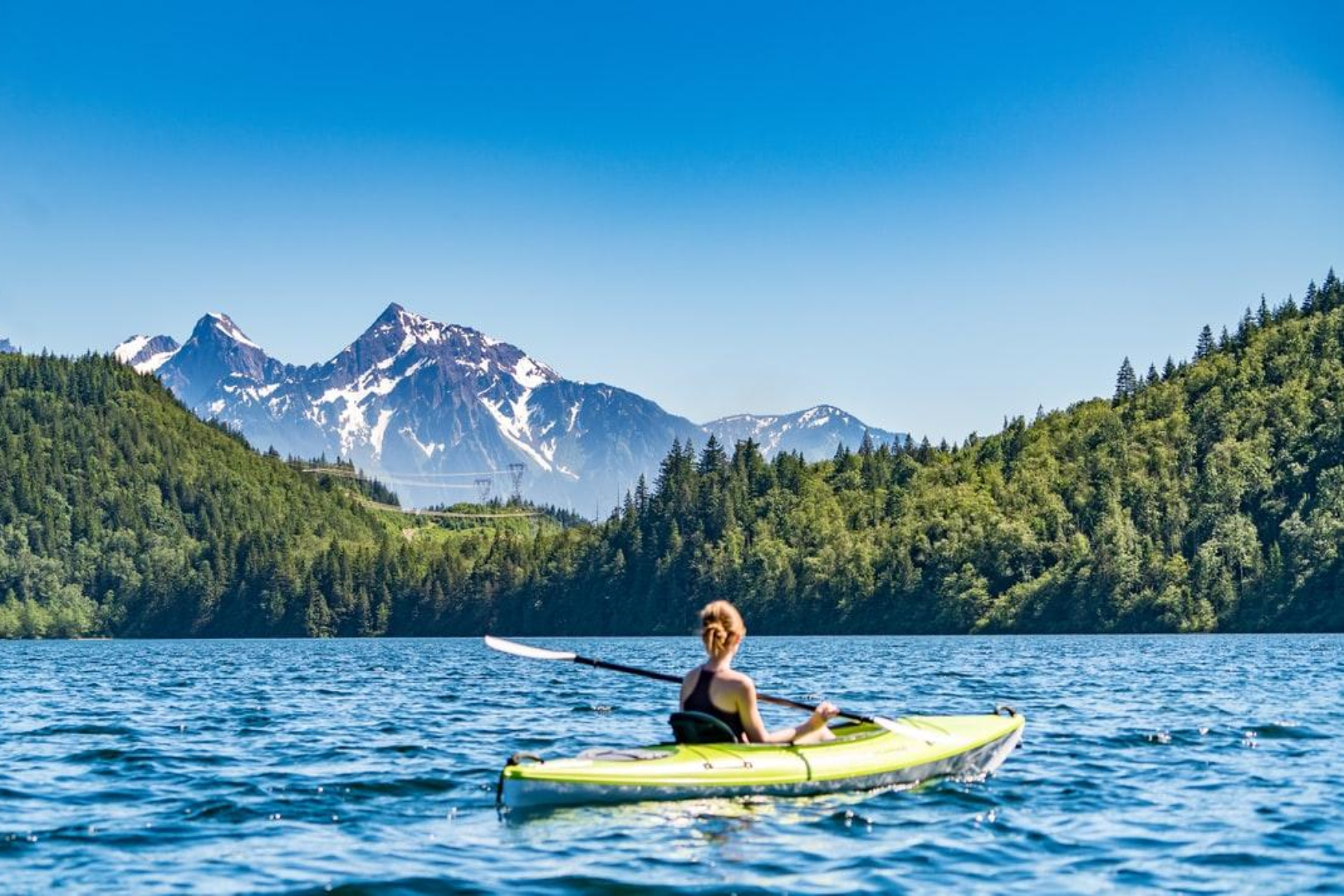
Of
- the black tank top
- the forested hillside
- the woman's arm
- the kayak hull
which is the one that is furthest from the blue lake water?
the forested hillside

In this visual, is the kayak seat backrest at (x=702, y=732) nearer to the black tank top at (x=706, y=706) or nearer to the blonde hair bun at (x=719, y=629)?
the black tank top at (x=706, y=706)

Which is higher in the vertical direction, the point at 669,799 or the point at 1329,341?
the point at 1329,341

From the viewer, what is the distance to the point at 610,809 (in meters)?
18.9

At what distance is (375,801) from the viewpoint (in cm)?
2103

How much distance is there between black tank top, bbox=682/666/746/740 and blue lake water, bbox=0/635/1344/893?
108 cm

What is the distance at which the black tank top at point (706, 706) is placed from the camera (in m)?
20.0

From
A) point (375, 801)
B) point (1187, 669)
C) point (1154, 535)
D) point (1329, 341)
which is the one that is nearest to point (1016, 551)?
point (1154, 535)

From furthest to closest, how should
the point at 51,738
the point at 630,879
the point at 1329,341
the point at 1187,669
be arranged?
1. the point at 1329,341
2. the point at 1187,669
3. the point at 51,738
4. the point at 630,879

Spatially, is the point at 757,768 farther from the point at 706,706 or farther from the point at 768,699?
the point at 768,699

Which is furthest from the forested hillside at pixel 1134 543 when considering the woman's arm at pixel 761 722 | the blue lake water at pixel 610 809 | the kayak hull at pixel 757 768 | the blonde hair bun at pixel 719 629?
the blonde hair bun at pixel 719 629

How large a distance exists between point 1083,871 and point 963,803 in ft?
14.6

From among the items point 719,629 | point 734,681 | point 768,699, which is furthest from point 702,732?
point 768,699

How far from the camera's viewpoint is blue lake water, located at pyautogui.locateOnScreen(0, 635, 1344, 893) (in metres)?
16.0

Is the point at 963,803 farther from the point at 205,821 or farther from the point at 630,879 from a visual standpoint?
→ the point at 205,821
